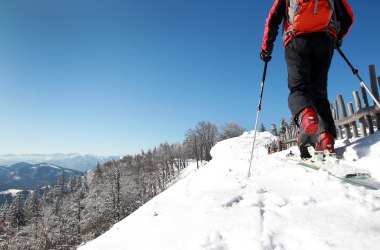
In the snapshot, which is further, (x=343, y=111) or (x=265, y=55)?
(x=343, y=111)

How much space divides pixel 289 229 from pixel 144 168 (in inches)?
3623

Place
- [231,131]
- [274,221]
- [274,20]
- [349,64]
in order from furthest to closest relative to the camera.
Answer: [231,131] → [349,64] → [274,20] → [274,221]

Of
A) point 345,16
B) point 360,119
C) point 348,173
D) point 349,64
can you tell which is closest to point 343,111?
point 360,119

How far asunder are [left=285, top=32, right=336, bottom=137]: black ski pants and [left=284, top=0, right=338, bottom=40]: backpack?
10 cm

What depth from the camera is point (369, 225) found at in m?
1.91

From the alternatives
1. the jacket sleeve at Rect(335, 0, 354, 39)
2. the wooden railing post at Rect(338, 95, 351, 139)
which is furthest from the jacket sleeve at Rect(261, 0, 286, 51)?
the wooden railing post at Rect(338, 95, 351, 139)

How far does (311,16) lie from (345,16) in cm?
94

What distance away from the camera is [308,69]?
12.8ft

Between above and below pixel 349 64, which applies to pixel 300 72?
below

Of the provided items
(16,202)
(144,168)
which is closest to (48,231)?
(16,202)

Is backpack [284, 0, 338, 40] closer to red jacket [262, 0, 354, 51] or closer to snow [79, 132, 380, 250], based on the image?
red jacket [262, 0, 354, 51]

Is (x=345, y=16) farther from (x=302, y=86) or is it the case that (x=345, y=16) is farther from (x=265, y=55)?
(x=302, y=86)

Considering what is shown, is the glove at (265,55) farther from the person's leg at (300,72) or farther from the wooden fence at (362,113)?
the wooden fence at (362,113)

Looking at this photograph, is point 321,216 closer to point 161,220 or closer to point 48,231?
point 161,220
